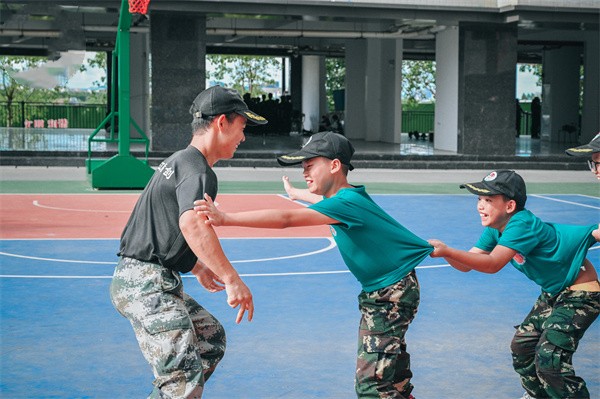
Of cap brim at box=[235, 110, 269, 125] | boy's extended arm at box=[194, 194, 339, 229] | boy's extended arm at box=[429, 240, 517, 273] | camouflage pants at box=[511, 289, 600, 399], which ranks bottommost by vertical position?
camouflage pants at box=[511, 289, 600, 399]

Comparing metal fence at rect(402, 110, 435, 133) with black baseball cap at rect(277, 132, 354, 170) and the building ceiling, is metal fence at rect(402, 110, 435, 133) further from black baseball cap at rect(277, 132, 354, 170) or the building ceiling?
black baseball cap at rect(277, 132, 354, 170)

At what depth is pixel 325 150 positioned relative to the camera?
16.2ft

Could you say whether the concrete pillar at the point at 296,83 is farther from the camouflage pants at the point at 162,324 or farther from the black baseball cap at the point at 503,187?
the camouflage pants at the point at 162,324

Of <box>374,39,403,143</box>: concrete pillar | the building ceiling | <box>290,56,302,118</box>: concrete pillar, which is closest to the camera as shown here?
the building ceiling

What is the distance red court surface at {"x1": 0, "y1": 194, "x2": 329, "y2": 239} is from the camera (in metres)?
13.3

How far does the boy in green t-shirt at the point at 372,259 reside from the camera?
15.7 ft

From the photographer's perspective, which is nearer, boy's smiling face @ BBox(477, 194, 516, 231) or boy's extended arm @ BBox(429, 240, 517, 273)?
boy's extended arm @ BBox(429, 240, 517, 273)

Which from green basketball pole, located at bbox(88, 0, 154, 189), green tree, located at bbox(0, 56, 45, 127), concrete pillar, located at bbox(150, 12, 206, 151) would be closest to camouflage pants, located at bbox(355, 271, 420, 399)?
green basketball pole, located at bbox(88, 0, 154, 189)

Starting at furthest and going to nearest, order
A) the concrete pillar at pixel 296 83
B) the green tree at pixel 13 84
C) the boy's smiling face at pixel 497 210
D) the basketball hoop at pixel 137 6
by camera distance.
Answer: the concrete pillar at pixel 296 83, the green tree at pixel 13 84, the basketball hoop at pixel 137 6, the boy's smiling face at pixel 497 210

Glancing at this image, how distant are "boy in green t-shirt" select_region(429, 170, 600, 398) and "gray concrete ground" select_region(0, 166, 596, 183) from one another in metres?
16.2

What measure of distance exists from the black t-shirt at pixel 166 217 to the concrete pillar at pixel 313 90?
4270cm

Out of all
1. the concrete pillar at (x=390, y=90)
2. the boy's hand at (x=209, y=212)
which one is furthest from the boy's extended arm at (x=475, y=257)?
the concrete pillar at (x=390, y=90)

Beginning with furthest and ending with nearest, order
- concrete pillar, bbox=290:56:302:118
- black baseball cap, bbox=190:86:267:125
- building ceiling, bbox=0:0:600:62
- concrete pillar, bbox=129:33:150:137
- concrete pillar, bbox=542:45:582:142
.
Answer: concrete pillar, bbox=290:56:302:118
concrete pillar, bbox=542:45:582:142
concrete pillar, bbox=129:33:150:137
building ceiling, bbox=0:0:600:62
black baseball cap, bbox=190:86:267:125

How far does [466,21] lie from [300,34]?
26.9 feet
